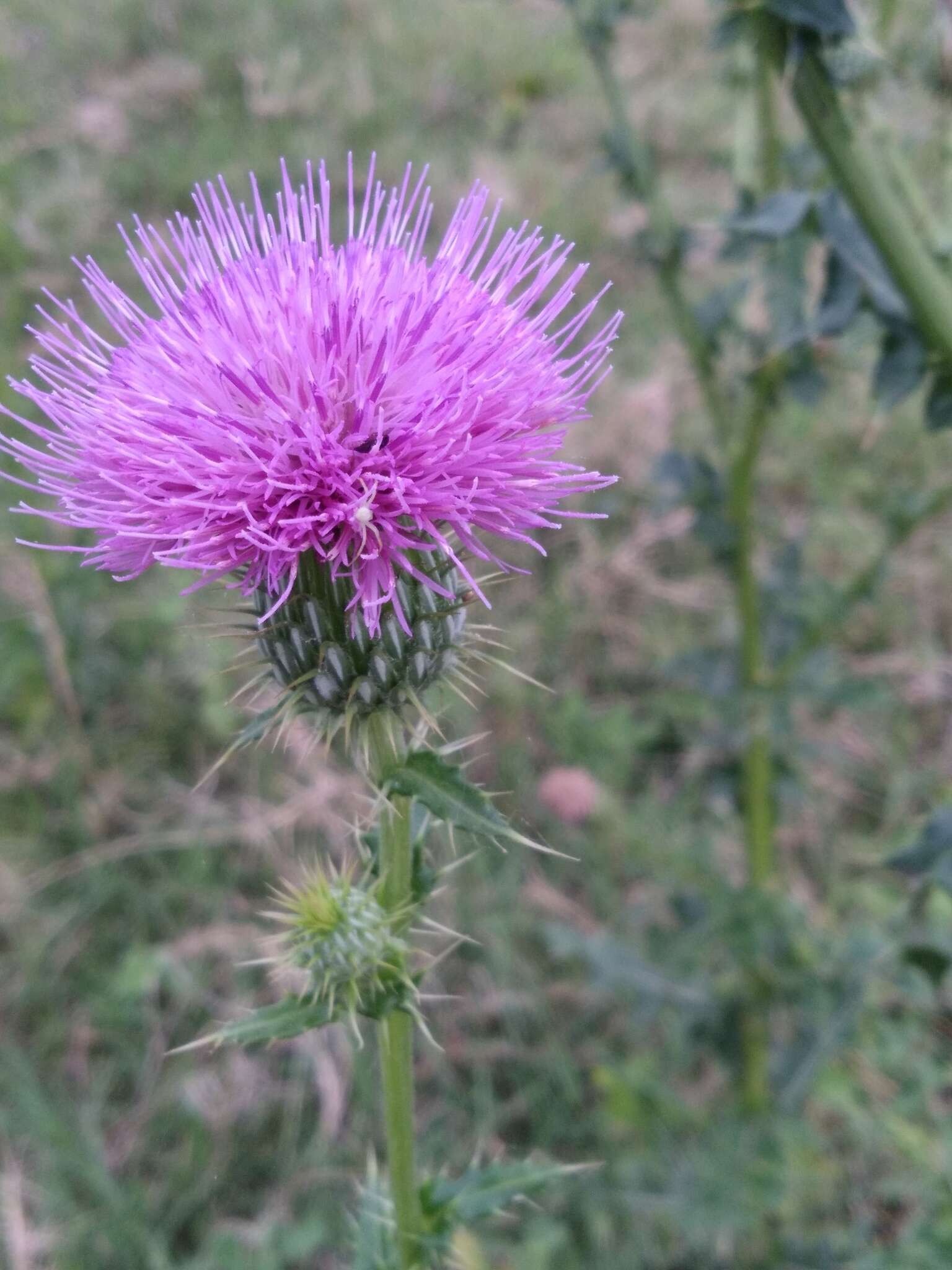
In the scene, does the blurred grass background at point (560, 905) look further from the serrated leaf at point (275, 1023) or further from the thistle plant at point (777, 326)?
the serrated leaf at point (275, 1023)

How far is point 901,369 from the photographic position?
7.60 feet

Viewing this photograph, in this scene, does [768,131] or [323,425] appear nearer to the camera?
[323,425]

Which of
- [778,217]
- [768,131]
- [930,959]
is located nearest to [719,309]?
[768,131]

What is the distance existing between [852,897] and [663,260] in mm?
2349

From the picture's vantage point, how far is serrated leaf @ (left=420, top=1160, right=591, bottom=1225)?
74.7 inches

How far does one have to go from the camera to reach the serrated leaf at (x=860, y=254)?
2291 millimetres

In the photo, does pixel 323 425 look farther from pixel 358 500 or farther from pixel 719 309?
pixel 719 309

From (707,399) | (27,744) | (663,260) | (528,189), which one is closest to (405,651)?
(707,399)

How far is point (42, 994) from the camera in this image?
3445 millimetres

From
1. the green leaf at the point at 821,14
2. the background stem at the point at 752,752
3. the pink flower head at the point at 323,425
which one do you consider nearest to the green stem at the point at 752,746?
the background stem at the point at 752,752

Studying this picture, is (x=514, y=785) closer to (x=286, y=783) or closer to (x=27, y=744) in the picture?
(x=286, y=783)

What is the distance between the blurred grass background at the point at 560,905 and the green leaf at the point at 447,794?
31 cm

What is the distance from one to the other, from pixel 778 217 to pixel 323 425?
120cm

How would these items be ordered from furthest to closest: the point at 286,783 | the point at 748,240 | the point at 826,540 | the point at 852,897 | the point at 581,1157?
the point at 826,540 < the point at 286,783 < the point at 852,897 < the point at 581,1157 < the point at 748,240
